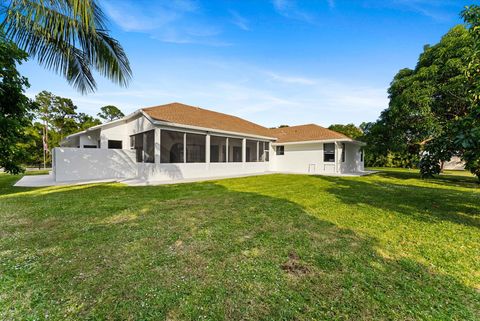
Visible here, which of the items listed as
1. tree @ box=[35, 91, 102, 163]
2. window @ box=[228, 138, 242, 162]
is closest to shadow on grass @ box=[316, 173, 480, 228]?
window @ box=[228, 138, 242, 162]

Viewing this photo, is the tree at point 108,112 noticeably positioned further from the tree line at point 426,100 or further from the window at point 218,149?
the tree line at point 426,100

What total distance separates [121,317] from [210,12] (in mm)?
12358

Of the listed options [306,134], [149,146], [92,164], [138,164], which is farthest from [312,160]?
[92,164]

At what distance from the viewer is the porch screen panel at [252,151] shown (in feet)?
57.6

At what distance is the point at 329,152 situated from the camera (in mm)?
17719

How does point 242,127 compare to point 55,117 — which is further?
point 55,117

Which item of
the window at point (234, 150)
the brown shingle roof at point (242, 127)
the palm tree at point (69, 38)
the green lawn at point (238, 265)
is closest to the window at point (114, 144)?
the brown shingle roof at point (242, 127)

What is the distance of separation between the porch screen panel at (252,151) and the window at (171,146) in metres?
6.46

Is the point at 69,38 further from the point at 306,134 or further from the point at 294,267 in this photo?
the point at 306,134

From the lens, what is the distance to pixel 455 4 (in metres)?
8.85

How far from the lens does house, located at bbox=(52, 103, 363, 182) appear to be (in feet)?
39.2

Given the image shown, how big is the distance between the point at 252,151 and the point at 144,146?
28.6ft

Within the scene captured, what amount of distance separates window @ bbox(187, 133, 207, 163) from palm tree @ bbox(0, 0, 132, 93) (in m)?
6.97

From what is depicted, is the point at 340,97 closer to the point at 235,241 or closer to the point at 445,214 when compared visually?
the point at 445,214
